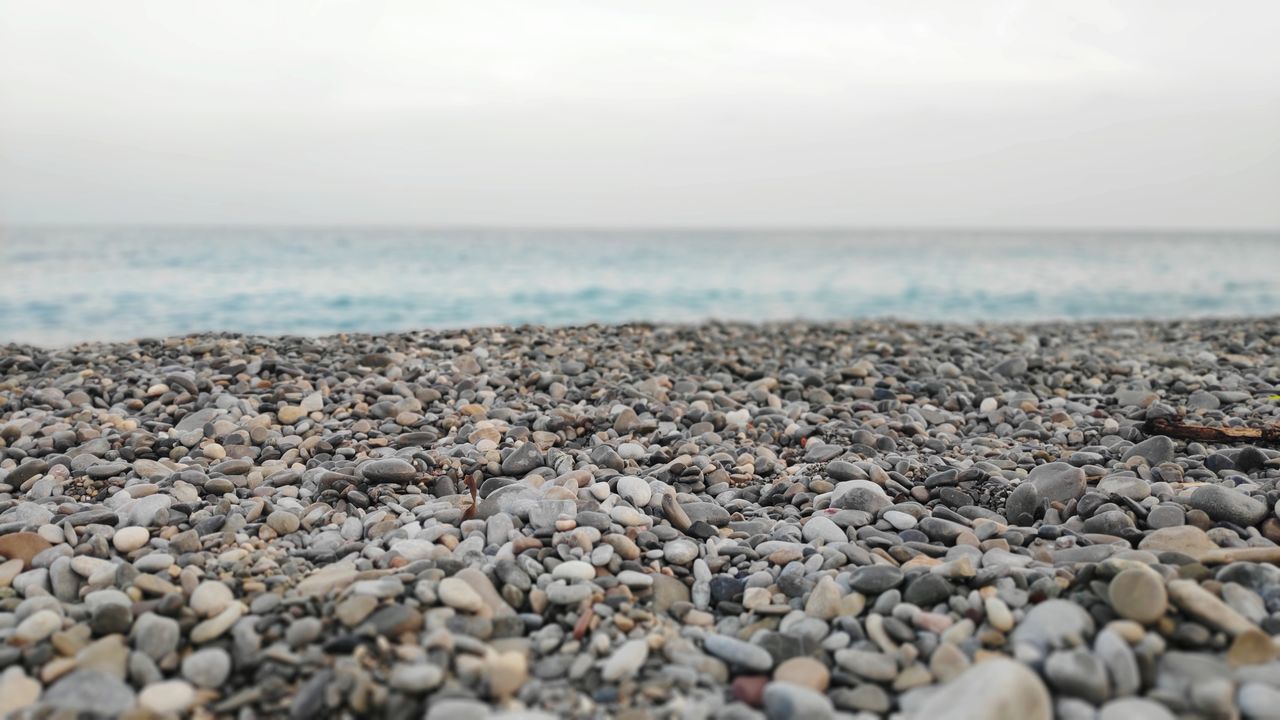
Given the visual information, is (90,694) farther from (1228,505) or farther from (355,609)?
(1228,505)

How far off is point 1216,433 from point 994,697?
2.63 metres

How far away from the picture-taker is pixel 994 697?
1.43m

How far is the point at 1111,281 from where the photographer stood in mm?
21719

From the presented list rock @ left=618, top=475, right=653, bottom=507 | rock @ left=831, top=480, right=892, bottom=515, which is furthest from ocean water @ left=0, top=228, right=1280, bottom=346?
rock @ left=831, top=480, right=892, bottom=515

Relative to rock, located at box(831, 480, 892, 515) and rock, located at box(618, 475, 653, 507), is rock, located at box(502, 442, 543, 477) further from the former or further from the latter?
rock, located at box(831, 480, 892, 515)

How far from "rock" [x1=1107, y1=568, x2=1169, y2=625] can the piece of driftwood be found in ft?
6.70

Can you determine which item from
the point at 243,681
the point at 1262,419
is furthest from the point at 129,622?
the point at 1262,419

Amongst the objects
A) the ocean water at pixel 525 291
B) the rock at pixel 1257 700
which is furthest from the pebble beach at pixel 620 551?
the ocean water at pixel 525 291

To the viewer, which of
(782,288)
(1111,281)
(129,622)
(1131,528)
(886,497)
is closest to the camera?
(129,622)

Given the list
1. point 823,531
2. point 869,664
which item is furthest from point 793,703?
point 823,531

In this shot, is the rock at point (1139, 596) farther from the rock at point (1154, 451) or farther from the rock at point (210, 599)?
the rock at point (210, 599)

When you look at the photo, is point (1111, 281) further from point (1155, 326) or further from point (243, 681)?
point (243, 681)

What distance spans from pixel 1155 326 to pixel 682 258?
23.2 m

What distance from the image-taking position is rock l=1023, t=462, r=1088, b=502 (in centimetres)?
262
